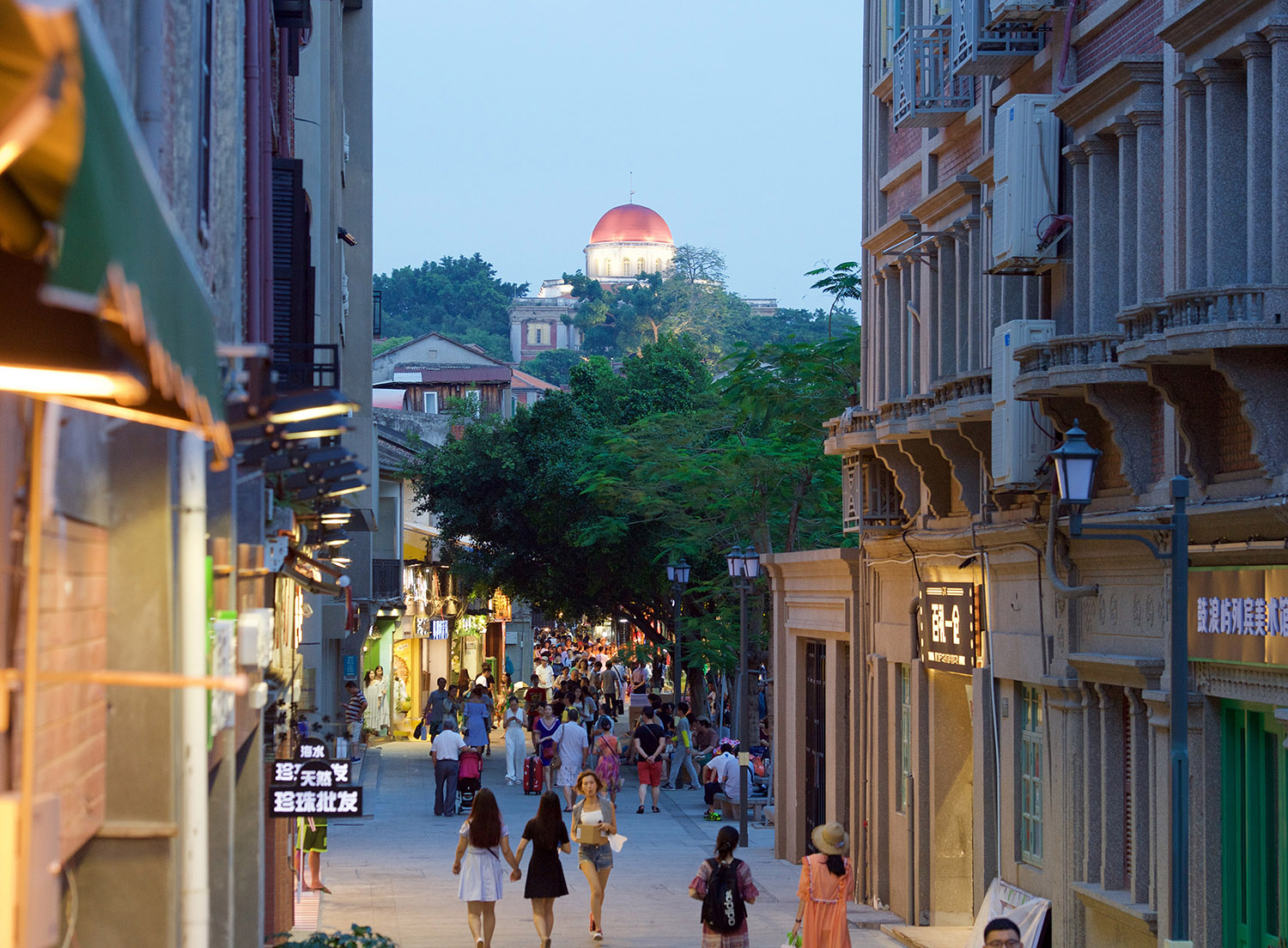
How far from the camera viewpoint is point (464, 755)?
2798 cm

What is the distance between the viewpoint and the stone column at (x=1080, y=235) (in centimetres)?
1373

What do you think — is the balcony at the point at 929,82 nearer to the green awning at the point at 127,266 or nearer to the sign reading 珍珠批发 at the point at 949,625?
the sign reading 珍珠批发 at the point at 949,625

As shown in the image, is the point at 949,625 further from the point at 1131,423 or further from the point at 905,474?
the point at 1131,423

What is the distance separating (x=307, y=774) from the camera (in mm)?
11367

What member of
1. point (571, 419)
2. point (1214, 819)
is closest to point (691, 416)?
point (571, 419)

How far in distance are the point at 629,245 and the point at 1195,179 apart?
169 metres

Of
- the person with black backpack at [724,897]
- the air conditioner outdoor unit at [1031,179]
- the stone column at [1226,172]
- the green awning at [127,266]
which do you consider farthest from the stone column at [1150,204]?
the green awning at [127,266]

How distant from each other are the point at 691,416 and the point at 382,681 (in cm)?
1481

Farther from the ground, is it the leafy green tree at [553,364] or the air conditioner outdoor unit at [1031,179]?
the leafy green tree at [553,364]

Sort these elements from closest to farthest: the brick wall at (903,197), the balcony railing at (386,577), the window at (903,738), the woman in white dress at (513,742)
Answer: the window at (903,738) → the brick wall at (903,197) → the woman in white dress at (513,742) → the balcony railing at (386,577)

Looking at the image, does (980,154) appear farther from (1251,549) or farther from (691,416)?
(691,416)

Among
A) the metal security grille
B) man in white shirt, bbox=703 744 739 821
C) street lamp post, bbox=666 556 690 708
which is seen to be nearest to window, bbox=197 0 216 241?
the metal security grille

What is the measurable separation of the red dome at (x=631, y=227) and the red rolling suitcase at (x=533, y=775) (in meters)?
150

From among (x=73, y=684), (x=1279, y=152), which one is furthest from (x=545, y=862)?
(x=73, y=684)
